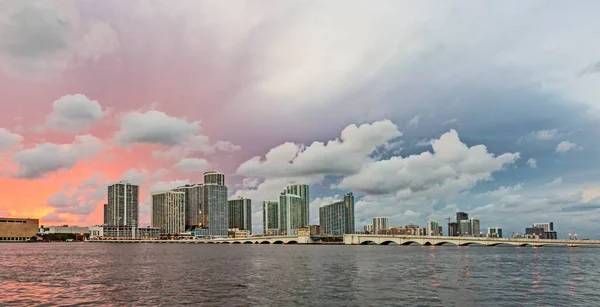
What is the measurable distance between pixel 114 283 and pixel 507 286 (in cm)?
5843

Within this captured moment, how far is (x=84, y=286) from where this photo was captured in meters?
67.8

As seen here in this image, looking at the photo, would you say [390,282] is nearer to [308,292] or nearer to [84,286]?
[308,292]

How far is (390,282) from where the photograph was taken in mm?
72375

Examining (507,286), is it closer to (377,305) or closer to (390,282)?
(390,282)

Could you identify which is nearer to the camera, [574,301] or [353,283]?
[574,301]

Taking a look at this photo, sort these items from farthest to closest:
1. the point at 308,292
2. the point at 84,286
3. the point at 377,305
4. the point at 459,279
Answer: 1. the point at 459,279
2. the point at 84,286
3. the point at 308,292
4. the point at 377,305

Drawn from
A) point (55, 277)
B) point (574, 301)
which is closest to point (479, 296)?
point (574, 301)

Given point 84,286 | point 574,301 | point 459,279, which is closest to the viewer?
point 574,301

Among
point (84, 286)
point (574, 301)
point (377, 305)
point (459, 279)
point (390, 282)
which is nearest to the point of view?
point (377, 305)

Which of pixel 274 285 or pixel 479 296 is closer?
pixel 479 296

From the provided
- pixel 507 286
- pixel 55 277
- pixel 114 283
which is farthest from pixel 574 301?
pixel 55 277

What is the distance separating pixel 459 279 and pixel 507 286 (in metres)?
10.0

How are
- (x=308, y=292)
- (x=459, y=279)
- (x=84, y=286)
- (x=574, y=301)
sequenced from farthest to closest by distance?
1. (x=459, y=279)
2. (x=84, y=286)
3. (x=308, y=292)
4. (x=574, y=301)

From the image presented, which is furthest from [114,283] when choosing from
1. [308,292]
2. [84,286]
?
[308,292]
